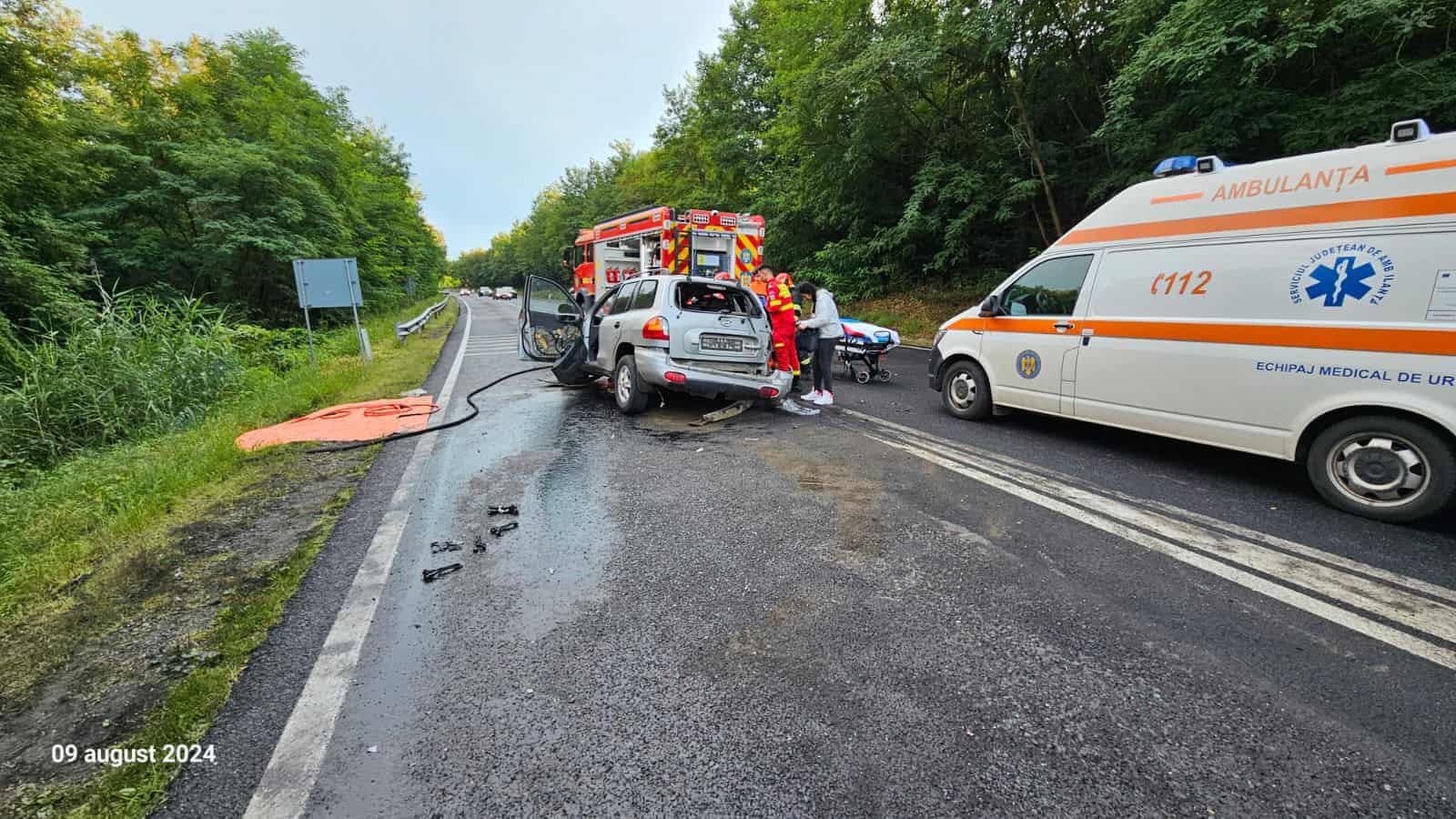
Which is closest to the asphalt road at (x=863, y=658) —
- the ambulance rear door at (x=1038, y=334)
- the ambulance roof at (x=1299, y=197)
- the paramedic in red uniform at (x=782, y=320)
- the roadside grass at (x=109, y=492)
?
the ambulance rear door at (x=1038, y=334)

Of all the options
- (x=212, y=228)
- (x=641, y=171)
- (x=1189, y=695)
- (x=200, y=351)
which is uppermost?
(x=641, y=171)

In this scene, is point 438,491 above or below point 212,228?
below

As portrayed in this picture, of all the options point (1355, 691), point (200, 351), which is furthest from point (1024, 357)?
point (200, 351)

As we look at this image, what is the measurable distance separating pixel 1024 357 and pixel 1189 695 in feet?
13.5

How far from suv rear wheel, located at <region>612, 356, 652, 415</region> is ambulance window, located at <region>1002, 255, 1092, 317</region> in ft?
13.4

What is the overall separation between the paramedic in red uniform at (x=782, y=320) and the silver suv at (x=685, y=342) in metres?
0.87

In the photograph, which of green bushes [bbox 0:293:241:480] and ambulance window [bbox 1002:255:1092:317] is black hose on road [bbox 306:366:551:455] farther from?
ambulance window [bbox 1002:255:1092:317]

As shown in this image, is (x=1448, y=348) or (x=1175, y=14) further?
(x=1175, y=14)

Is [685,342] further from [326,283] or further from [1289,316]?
[326,283]

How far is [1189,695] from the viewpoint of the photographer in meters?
2.24

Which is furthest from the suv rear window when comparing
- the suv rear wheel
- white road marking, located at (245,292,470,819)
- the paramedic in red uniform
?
white road marking, located at (245,292,470,819)

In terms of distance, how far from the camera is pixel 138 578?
128 inches

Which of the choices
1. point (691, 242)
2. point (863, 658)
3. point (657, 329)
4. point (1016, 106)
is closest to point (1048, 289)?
point (657, 329)

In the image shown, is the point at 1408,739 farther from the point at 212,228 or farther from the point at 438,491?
the point at 212,228
